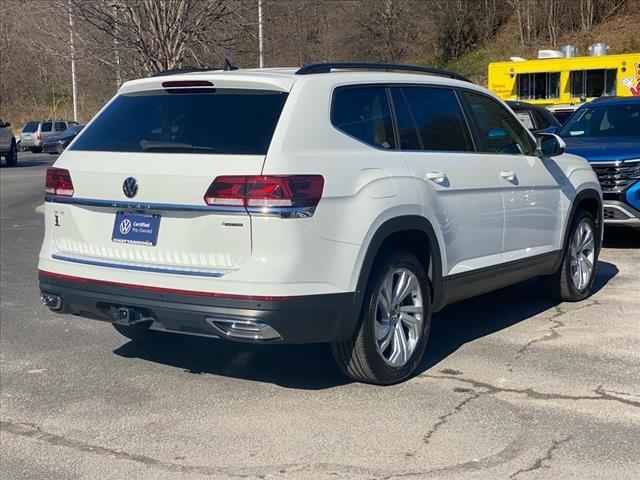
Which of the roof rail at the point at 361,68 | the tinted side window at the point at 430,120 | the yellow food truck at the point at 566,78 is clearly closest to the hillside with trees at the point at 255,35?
the yellow food truck at the point at 566,78

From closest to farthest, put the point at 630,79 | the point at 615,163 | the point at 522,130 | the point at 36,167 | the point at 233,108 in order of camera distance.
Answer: the point at 233,108, the point at 522,130, the point at 615,163, the point at 630,79, the point at 36,167

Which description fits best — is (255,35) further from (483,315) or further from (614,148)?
(483,315)

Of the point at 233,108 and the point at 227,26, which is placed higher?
the point at 227,26

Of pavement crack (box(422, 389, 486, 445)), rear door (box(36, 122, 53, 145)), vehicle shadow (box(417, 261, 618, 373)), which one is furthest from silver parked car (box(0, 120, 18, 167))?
pavement crack (box(422, 389, 486, 445))

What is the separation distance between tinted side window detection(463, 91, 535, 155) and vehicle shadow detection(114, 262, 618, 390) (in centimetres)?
138

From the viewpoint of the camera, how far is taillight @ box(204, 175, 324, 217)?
480 cm

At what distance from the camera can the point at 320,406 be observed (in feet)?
17.5

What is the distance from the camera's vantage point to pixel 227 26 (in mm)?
16359

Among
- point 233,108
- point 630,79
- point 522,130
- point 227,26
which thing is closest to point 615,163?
point 522,130

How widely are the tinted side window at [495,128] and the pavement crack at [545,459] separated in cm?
241

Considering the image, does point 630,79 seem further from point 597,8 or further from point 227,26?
point 597,8

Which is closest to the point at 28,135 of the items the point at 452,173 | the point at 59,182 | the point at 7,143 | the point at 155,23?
the point at 7,143

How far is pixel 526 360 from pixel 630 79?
16.3 m

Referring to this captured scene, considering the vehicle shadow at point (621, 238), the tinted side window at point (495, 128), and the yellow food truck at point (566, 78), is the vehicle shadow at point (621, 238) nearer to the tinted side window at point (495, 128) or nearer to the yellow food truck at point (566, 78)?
the tinted side window at point (495, 128)
